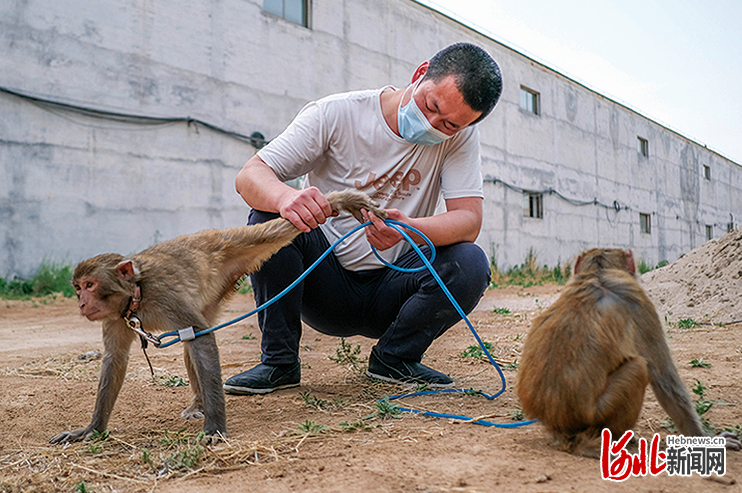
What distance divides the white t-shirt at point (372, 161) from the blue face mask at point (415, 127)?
0.31 feet

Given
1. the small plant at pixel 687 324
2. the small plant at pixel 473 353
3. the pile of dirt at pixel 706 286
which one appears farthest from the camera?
the pile of dirt at pixel 706 286

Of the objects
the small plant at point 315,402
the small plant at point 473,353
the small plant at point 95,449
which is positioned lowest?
the small plant at point 95,449

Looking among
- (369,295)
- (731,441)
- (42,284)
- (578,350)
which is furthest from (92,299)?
(42,284)

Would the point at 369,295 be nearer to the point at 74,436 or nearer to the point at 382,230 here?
the point at 382,230

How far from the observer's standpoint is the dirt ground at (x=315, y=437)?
178 centimetres

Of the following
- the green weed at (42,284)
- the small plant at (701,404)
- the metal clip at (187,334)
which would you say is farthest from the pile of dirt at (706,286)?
the green weed at (42,284)

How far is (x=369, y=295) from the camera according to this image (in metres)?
3.52

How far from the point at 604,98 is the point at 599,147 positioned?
6.77 ft

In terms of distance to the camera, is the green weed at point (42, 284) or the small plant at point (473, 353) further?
the green weed at point (42, 284)

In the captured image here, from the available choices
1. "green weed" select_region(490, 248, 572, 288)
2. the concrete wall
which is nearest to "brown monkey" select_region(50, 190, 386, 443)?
the concrete wall

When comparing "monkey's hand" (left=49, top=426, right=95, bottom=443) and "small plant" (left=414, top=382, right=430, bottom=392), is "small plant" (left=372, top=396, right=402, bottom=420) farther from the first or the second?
"monkey's hand" (left=49, top=426, right=95, bottom=443)

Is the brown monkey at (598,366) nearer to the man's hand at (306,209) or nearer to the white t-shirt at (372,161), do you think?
the man's hand at (306,209)

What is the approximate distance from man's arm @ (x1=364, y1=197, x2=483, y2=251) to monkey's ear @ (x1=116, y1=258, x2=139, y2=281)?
3.87ft

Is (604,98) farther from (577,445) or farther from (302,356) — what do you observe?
(577,445)
